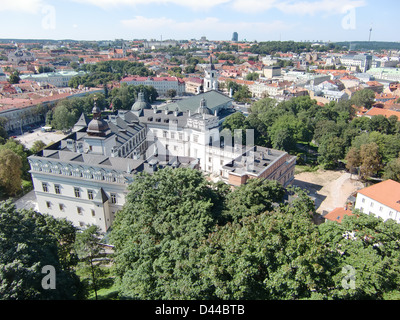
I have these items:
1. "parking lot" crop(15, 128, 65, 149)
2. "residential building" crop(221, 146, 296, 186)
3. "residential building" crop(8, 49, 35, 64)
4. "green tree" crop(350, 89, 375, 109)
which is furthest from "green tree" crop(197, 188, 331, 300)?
"residential building" crop(8, 49, 35, 64)

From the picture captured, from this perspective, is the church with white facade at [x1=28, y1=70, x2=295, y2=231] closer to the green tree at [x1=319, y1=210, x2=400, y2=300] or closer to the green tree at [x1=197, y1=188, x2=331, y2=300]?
the green tree at [x1=197, y1=188, x2=331, y2=300]

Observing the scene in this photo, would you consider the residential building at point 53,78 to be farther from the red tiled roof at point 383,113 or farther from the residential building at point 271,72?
the red tiled roof at point 383,113

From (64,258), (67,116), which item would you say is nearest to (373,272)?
(64,258)

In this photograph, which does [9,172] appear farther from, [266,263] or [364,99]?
[364,99]
